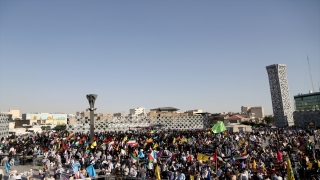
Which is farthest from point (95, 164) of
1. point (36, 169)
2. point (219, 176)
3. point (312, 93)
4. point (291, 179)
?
point (312, 93)

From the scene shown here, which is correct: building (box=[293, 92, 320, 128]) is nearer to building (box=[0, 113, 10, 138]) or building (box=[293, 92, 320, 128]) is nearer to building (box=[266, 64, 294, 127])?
building (box=[266, 64, 294, 127])

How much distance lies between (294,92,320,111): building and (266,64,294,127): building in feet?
87.7

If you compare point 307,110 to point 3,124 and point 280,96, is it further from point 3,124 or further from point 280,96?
point 3,124

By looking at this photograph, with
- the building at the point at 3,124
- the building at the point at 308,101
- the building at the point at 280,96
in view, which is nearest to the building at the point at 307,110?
the building at the point at 308,101

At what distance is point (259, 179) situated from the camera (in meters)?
12.3

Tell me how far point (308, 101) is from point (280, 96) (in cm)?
3305

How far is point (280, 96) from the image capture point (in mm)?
69500

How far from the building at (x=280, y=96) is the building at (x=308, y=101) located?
2672cm

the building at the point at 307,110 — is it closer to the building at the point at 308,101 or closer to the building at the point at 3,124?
the building at the point at 308,101

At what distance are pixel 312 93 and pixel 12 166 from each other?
101 m

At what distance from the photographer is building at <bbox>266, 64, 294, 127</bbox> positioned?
6931cm

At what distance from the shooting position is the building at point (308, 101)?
88869 mm

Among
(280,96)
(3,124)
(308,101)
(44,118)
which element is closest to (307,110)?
(280,96)

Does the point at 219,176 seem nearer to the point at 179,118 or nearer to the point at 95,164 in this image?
the point at 95,164
